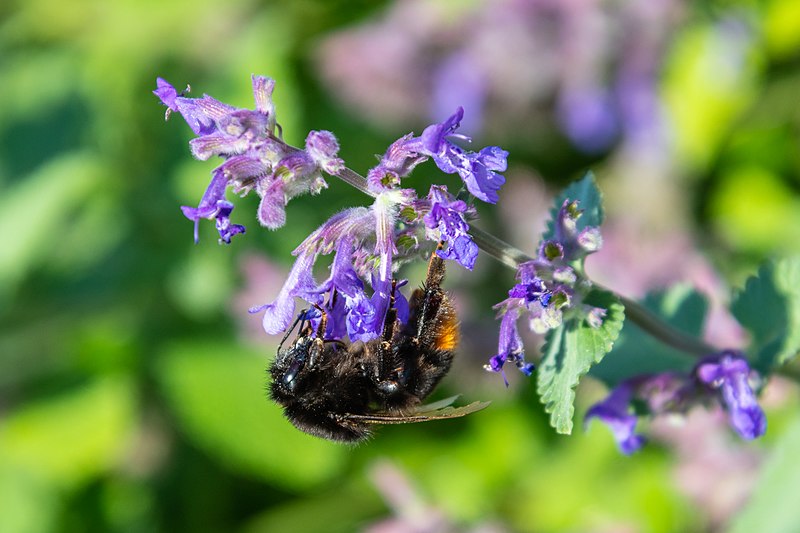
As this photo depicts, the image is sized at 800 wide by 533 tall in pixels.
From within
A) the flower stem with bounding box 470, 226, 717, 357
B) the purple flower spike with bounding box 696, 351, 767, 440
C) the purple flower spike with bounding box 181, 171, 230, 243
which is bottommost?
the purple flower spike with bounding box 696, 351, 767, 440

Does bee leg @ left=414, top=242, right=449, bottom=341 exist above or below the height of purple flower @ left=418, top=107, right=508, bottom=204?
below

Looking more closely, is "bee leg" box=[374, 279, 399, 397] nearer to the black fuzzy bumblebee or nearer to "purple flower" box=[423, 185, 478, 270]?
the black fuzzy bumblebee

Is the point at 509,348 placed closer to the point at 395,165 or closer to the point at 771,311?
the point at 395,165

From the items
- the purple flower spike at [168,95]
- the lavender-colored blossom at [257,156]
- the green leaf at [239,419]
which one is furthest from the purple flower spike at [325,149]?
the green leaf at [239,419]

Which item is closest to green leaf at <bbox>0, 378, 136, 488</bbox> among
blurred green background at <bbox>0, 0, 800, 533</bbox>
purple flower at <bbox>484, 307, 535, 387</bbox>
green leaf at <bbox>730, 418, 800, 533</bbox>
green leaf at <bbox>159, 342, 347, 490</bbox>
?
blurred green background at <bbox>0, 0, 800, 533</bbox>

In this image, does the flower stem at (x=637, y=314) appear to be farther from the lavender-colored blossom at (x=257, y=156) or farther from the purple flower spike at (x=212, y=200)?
the purple flower spike at (x=212, y=200)

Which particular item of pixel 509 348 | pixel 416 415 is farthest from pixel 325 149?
pixel 416 415

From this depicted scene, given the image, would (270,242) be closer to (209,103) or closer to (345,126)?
(345,126)
